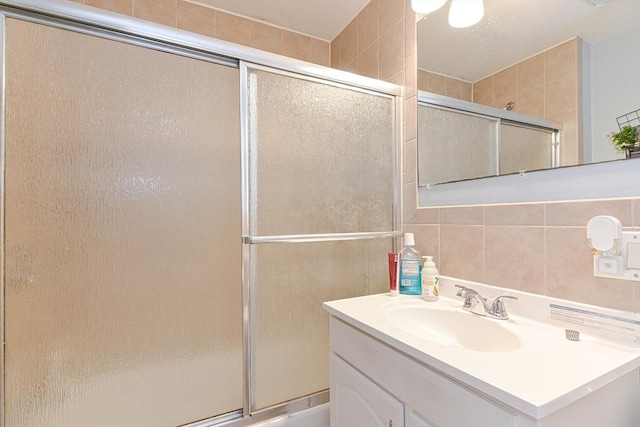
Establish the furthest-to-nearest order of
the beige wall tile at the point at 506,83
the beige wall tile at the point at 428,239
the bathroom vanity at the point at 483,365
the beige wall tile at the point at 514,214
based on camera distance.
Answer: the beige wall tile at the point at 428,239 → the beige wall tile at the point at 506,83 → the beige wall tile at the point at 514,214 → the bathroom vanity at the point at 483,365

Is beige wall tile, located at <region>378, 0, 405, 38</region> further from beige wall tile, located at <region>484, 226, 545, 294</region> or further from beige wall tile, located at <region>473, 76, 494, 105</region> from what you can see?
beige wall tile, located at <region>484, 226, 545, 294</region>

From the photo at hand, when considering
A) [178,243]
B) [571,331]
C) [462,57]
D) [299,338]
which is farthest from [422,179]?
[178,243]

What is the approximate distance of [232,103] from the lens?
1.14 metres

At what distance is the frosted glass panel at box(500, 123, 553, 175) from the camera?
2.99 feet

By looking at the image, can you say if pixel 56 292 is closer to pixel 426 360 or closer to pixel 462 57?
pixel 426 360

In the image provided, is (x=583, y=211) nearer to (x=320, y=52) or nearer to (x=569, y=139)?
(x=569, y=139)

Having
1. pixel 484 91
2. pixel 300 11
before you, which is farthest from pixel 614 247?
pixel 300 11

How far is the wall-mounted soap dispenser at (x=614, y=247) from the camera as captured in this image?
2.30ft

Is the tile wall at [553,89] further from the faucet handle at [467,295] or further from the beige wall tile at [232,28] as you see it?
the beige wall tile at [232,28]

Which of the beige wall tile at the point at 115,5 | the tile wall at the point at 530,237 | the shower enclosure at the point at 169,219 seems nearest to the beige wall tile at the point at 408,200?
the tile wall at the point at 530,237

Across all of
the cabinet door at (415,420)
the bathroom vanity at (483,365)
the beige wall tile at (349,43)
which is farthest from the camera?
the beige wall tile at (349,43)

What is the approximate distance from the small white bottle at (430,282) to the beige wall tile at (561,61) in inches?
27.1

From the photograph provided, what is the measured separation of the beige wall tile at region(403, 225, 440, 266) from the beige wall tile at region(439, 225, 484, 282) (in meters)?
0.02

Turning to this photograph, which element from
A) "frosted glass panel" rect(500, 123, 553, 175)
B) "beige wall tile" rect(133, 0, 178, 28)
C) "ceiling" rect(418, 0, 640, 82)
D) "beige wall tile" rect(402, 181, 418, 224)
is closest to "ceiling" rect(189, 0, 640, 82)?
"ceiling" rect(418, 0, 640, 82)
